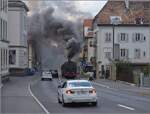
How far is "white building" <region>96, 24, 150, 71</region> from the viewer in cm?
9831

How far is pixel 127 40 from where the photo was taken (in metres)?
99.0

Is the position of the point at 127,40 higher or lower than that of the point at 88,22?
lower

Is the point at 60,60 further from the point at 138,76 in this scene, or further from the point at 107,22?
the point at 138,76

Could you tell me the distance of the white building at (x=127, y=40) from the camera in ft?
323

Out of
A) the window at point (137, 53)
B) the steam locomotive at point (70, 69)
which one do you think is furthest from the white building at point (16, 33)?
the window at point (137, 53)

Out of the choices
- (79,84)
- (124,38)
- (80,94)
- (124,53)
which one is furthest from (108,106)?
(124,38)

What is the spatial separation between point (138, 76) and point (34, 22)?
32910 millimetres

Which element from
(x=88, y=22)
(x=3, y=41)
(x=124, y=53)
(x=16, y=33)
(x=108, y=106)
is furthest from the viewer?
(x=88, y=22)

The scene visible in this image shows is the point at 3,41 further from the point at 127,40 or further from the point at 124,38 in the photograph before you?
the point at 127,40

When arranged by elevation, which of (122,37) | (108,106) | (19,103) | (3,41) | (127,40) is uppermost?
(122,37)

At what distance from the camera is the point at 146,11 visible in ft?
333

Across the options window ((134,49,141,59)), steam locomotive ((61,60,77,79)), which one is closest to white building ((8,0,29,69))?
steam locomotive ((61,60,77,79))

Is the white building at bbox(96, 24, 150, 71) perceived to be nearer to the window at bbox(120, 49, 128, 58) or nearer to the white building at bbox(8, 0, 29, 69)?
the window at bbox(120, 49, 128, 58)

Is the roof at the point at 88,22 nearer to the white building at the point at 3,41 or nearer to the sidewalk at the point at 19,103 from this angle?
the white building at the point at 3,41
